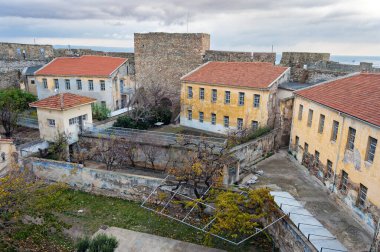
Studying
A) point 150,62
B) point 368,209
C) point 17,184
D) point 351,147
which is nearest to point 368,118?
point 351,147

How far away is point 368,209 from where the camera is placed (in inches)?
551

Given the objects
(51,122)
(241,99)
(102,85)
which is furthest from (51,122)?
(241,99)

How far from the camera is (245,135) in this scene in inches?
891

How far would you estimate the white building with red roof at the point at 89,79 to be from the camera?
3052 cm

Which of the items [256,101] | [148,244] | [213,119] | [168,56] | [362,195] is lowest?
[148,244]

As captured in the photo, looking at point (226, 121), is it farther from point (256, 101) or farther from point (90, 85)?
point (90, 85)

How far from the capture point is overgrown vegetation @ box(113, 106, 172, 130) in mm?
26369

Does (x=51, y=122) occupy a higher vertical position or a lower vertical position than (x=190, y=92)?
lower

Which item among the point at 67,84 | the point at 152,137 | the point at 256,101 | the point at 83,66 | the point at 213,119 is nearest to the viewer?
the point at 152,137

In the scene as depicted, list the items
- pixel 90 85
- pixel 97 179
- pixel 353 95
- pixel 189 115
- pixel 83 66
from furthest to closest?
pixel 83 66 → pixel 90 85 → pixel 189 115 → pixel 97 179 → pixel 353 95

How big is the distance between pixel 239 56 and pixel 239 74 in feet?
18.9

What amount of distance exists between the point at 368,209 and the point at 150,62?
26.6 metres

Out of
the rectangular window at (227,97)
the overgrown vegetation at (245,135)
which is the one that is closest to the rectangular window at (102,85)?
the rectangular window at (227,97)

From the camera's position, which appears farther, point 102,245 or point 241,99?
point 241,99
